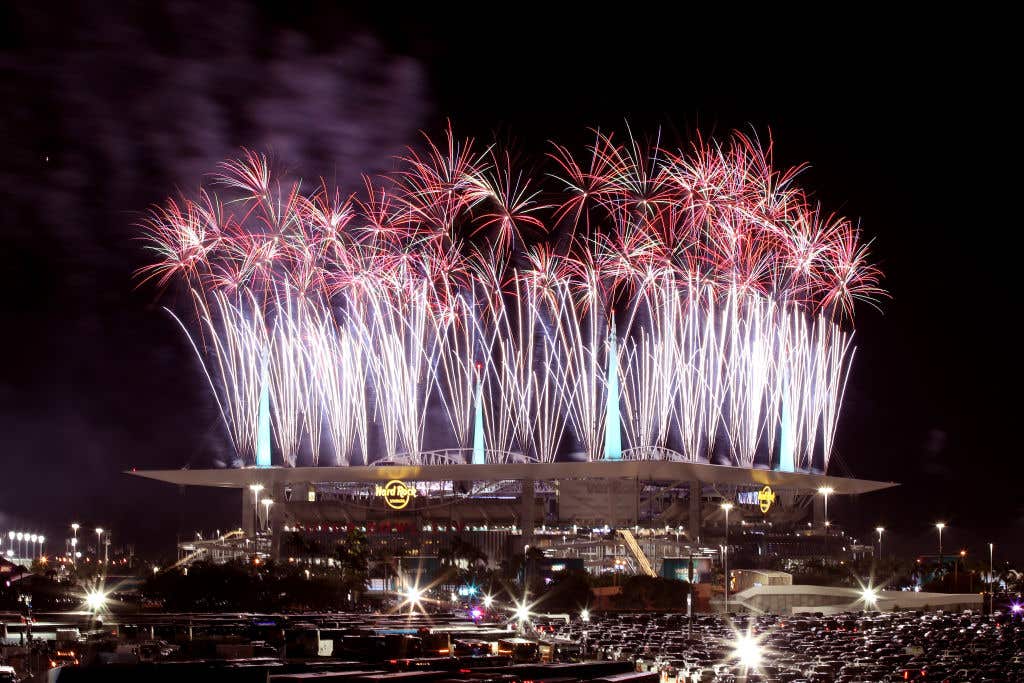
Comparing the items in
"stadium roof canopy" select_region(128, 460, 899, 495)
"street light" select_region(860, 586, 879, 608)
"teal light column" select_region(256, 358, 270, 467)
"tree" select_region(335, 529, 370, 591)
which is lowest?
"street light" select_region(860, 586, 879, 608)

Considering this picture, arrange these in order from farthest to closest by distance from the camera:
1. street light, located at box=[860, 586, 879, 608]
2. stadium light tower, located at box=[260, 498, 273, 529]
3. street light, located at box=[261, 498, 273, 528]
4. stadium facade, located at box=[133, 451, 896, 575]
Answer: stadium light tower, located at box=[260, 498, 273, 529] < street light, located at box=[261, 498, 273, 528] < stadium facade, located at box=[133, 451, 896, 575] < street light, located at box=[860, 586, 879, 608]

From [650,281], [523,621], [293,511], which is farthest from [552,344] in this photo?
[293,511]

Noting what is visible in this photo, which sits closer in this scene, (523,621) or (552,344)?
(523,621)

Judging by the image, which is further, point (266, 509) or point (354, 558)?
point (266, 509)

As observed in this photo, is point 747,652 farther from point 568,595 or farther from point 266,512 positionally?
point 266,512

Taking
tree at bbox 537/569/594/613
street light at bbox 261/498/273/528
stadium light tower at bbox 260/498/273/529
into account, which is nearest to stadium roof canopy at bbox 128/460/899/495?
street light at bbox 261/498/273/528

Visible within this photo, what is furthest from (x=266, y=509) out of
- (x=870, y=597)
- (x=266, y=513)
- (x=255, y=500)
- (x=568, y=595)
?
(x=870, y=597)

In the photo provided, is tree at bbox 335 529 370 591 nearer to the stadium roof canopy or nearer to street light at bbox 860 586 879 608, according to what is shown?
the stadium roof canopy

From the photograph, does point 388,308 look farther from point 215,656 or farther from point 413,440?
point 215,656

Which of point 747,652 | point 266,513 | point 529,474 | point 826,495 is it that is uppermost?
point 529,474

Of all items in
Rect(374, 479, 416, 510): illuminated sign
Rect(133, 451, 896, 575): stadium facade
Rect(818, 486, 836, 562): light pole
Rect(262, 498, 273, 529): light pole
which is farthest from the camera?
Rect(262, 498, 273, 529): light pole

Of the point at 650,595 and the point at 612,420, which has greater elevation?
the point at 612,420
